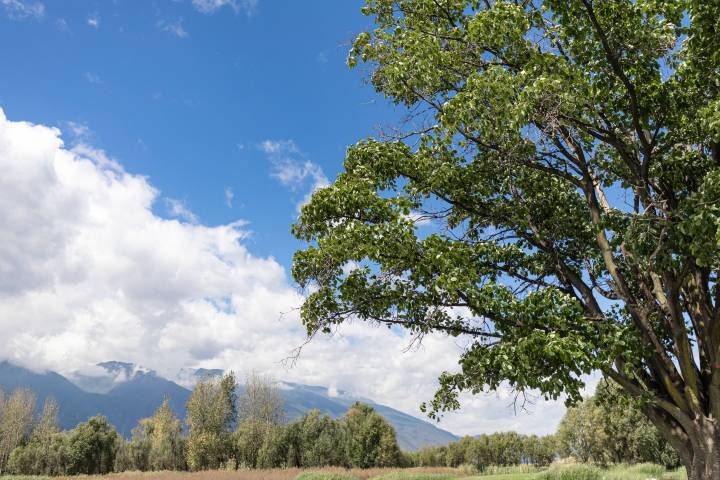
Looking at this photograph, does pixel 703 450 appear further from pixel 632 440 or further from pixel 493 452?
pixel 493 452

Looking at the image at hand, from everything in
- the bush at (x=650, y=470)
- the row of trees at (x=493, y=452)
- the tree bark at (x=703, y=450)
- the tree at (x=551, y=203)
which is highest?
the tree at (x=551, y=203)

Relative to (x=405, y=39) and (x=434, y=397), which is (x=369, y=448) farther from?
(x=405, y=39)

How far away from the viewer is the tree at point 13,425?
68062mm

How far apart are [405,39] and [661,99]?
19.4 ft

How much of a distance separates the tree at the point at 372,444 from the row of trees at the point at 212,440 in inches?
5.3

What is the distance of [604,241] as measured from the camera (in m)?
11.1

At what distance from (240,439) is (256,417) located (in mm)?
4893

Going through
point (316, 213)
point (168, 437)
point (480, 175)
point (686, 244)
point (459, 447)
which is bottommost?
point (459, 447)

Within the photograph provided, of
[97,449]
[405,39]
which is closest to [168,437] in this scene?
[97,449]

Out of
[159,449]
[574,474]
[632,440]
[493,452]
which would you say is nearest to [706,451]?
[574,474]

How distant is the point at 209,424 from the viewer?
6322 centimetres

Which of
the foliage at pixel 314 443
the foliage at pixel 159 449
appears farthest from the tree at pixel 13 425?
the foliage at pixel 314 443

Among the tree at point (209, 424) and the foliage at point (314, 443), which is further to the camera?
the foliage at point (314, 443)

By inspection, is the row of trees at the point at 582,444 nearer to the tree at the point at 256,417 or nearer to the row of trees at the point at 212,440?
the row of trees at the point at 212,440
